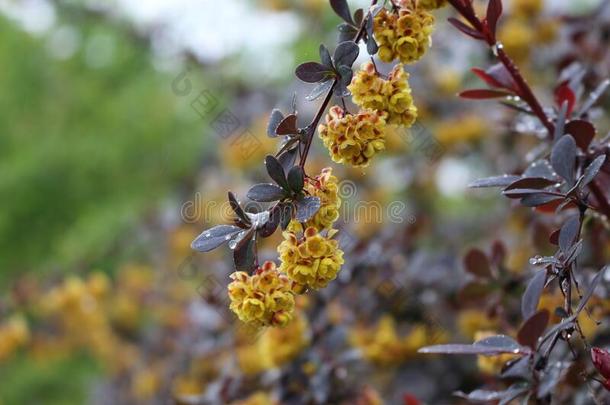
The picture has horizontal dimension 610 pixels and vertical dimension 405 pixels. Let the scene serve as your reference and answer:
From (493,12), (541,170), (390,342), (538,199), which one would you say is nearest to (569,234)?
(538,199)

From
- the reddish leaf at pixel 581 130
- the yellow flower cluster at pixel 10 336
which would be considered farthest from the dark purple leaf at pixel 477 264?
the yellow flower cluster at pixel 10 336

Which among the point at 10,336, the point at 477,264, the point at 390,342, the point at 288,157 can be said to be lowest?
the point at 390,342

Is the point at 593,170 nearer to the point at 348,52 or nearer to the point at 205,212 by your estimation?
the point at 348,52

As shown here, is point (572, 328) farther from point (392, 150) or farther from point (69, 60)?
point (69, 60)

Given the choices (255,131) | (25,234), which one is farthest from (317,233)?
(25,234)

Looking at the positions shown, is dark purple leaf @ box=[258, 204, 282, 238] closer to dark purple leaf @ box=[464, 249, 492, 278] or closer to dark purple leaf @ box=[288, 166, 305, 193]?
dark purple leaf @ box=[288, 166, 305, 193]

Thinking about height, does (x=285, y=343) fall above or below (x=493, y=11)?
below

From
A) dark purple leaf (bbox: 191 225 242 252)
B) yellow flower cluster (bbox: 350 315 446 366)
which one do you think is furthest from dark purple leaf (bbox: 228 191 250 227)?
yellow flower cluster (bbox: 350 315 446 366)
